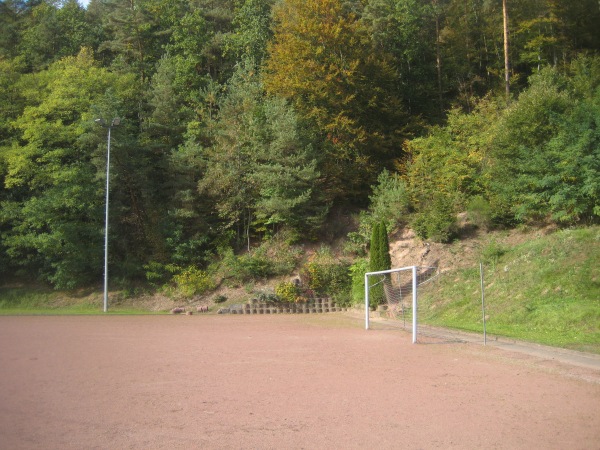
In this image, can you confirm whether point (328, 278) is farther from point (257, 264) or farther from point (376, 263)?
A: point (257, 264)

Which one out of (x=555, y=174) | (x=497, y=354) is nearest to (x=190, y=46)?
(x=555, y=174)

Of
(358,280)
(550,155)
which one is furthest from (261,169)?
(550,155)

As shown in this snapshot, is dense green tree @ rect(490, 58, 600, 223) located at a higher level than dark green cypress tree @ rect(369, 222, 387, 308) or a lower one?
higher

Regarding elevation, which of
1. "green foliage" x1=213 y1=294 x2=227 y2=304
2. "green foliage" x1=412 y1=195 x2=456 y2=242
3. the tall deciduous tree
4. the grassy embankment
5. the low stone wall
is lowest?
the low stone wall

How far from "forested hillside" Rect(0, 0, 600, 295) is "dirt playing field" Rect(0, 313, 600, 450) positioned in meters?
15.9

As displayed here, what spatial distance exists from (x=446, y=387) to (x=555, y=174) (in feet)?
54.3

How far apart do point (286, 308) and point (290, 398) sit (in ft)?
67.2

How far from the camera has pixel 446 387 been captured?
830cm

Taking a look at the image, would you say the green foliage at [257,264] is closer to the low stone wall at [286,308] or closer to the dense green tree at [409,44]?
the low stone wall at [286,308]

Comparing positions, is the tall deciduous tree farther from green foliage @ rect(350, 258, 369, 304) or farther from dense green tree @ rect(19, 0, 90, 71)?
dense green tree @ rect(19, 0, 90, 71)

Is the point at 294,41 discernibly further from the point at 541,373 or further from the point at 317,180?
the point at 541,373

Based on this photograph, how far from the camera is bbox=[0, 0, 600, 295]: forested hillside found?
28.4 m

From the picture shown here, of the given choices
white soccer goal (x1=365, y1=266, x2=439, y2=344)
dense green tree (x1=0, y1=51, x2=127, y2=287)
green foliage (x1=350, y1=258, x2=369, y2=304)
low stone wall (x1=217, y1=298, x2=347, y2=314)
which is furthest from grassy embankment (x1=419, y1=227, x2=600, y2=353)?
dense green tree (x1=0, y1=51, x2=127, y2=287)

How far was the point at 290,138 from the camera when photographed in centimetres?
3050
